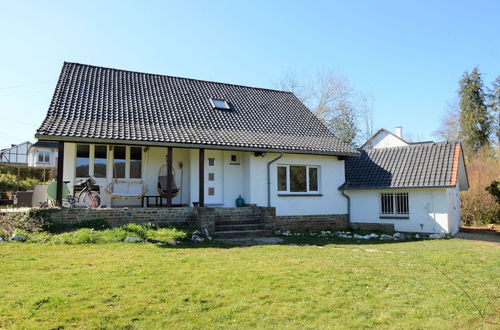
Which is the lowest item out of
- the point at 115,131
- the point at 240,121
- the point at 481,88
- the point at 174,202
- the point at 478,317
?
the point at 478,317

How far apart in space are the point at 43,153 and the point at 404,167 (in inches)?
1342

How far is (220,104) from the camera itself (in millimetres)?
17188

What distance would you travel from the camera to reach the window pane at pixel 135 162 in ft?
46.2

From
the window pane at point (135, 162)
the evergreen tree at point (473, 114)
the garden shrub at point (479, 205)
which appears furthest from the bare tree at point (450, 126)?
the window pane at point (135, 162)

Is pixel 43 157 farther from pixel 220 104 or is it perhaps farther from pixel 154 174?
pixel 154 174

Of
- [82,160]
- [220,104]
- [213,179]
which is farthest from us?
[220,104]

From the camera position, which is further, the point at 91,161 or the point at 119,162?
the point at 119,162

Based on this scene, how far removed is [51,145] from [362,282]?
36.3 m

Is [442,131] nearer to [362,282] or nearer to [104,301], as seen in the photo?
[362,282]

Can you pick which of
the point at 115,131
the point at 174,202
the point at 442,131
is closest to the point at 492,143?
the point at 442,131

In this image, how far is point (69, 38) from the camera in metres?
13.6

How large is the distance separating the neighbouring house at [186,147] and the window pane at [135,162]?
4 centimetres

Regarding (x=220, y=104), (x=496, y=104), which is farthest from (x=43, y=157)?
(x=496, y=104)

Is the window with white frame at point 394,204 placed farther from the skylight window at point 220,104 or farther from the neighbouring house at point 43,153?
the neighbouring house at point 43,153
